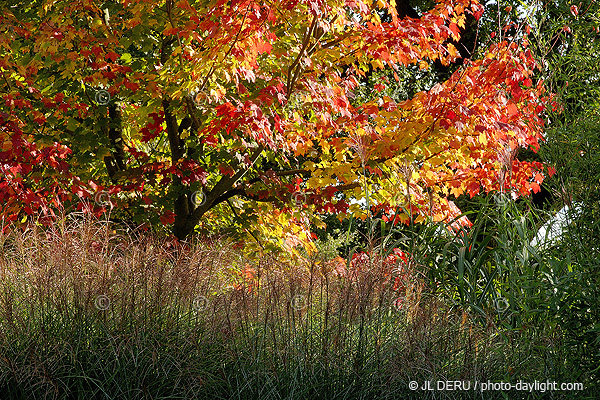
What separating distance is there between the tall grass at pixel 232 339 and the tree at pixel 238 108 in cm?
149

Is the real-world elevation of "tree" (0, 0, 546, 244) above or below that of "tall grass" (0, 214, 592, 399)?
above

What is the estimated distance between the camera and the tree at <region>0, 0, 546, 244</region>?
5.73 meters

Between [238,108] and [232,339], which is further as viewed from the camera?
[238,108]

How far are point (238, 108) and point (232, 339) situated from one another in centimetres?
257

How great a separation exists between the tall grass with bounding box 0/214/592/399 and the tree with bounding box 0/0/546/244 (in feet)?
4.88

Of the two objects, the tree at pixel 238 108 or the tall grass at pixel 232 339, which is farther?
the tree at pixel 238 108

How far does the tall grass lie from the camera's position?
368 cm

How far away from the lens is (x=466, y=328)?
4055 millimetres

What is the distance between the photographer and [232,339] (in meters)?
3.95

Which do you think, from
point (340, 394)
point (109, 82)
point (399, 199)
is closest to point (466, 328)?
point (340, 394)

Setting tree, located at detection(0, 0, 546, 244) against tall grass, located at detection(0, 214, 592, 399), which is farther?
tree, located at detection(0, 0, 546, 244)

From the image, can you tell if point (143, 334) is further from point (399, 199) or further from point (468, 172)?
point (468, 172)

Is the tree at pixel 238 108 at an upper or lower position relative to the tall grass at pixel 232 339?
upper

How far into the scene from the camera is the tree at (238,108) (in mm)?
5730
